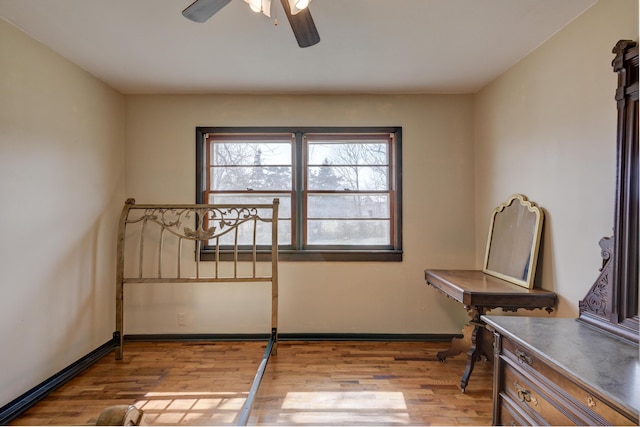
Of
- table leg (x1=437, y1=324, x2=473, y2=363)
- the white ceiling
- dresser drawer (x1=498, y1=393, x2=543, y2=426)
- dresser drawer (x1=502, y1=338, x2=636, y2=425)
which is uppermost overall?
the white ceiling

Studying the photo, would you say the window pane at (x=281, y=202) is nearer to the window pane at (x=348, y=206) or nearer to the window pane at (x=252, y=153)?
the window pane at (x=348, y=206)

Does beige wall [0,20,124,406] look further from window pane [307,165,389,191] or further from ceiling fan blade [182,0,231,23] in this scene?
window pane [307,165,389,191]

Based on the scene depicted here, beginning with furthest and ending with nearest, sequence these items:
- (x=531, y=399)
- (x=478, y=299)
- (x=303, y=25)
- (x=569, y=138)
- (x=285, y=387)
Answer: (x=285, y=387) → (x=478, y=299) → (x=569, y=138) → (x=303, y=25) → (x=531, y=399)

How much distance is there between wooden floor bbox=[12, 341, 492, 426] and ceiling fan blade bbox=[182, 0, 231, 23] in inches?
90.4

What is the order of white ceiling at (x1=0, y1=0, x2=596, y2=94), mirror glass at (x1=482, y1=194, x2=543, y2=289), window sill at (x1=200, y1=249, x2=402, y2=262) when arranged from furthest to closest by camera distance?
window sill at (x1=200, y1=249, x2=402, y2=262), mirror glass at (x1=482, y1=194, x2=543, y2=289), white ceiling at (x1=0, y1=0, x2=596, y2=94)

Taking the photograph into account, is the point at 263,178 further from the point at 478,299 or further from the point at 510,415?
the point at 510,415

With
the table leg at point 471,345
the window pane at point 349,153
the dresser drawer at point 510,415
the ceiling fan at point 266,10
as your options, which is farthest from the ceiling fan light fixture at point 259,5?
the table leg at point 471,345

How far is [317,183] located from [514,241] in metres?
1.82

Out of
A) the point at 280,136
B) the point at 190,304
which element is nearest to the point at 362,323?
the point at 190,304

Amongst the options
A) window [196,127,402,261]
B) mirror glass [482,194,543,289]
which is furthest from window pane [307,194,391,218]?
mirror glass [482,194,543,289]

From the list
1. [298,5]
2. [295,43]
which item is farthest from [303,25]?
[295,43]

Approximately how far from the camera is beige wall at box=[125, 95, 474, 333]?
10.0 feet

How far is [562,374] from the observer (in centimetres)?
115

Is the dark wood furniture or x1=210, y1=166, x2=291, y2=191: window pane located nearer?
the dark wood furniture
